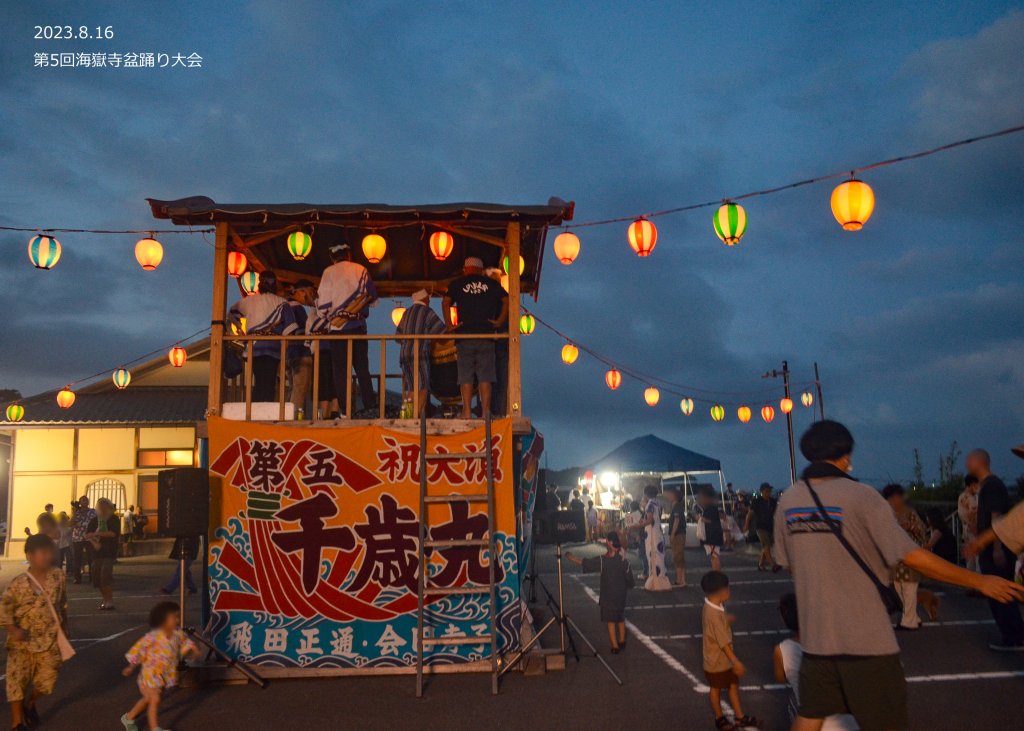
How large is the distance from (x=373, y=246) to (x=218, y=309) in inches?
96.0

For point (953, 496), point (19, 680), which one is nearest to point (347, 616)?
point (19, 680)

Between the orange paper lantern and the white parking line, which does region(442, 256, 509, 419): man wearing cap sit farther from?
the orange paper lantern

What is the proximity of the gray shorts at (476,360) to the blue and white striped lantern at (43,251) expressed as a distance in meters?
6.86

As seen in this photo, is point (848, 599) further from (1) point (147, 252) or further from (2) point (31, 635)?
(1) point (147, 252)

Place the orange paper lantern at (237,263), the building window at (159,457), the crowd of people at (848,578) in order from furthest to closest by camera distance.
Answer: the building window at (159,457) → the orange paper lantern at (237,263) → the crowd of people at (848,578)

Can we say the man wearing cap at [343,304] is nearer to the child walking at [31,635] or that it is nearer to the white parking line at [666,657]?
the child walking at [31,635]

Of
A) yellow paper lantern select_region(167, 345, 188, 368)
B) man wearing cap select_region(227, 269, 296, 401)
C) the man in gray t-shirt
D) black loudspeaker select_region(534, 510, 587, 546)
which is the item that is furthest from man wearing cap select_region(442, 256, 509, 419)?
yellow paper lantern select_region(167, 345, 188, 368)

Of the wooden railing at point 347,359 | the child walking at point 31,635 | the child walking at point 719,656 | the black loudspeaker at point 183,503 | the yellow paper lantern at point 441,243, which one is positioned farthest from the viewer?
the yellow paper lantern at point 441,243

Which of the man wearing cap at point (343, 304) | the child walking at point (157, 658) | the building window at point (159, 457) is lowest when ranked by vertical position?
the child walking at point (157, 658)

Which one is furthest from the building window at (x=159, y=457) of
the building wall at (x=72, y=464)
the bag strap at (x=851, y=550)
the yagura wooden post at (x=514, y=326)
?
the bag strap at (x=851, y=550)

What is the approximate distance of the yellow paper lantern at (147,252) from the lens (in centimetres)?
1180

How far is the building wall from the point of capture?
23.8 meters

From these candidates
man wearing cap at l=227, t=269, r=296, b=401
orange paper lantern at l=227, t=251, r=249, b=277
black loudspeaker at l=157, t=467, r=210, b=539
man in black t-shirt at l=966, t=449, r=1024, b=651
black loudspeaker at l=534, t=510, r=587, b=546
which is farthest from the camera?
orange paper lantern at l=227, t=251, r=249, b=277

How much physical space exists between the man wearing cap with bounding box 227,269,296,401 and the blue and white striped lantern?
387 centimetres
